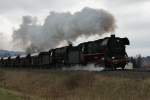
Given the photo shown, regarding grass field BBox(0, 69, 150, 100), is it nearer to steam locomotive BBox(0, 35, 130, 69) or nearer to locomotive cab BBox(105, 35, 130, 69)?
steam locomotive BBox(0, 35, 130, 69)

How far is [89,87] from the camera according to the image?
27.0 m

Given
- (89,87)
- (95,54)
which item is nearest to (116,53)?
(95,54)

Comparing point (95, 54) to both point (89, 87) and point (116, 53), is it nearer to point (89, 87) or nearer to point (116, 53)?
point (116, 53)

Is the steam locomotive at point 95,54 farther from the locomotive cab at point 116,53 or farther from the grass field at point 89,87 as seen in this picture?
the grass field at point 89,87

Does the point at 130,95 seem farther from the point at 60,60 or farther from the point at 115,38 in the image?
the point at 60,60

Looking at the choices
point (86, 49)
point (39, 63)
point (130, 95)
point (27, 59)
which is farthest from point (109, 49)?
point (27, 59)

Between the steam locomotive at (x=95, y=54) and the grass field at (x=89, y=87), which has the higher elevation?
the steam locomotive at (x=95, y=54)

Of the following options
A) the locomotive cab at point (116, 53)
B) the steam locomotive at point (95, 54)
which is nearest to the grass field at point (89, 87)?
the steam locomotive at point (95, 54)

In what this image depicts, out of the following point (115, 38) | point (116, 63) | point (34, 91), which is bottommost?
point (34, 91)

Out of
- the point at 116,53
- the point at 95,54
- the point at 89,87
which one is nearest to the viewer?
the point at 89,87

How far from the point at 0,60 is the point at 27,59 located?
2461 cm

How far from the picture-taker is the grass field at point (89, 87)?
22953 mm

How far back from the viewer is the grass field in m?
23.0

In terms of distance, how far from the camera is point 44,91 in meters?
31.4
